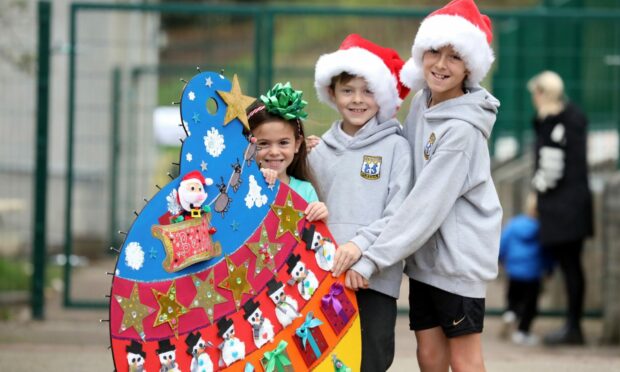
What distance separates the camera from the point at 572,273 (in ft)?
27.6

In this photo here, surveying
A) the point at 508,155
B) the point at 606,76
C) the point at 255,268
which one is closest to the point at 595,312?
the point at 606,76

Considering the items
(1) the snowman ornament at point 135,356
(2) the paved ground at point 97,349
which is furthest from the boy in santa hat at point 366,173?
(2) the paved ground at point 97,349

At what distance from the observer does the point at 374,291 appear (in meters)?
4.87

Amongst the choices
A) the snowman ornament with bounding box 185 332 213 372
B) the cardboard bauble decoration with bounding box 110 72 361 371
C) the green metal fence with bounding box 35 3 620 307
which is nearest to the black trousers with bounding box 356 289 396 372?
the cardboard bauble decoration with bounding box 110 72 361 371

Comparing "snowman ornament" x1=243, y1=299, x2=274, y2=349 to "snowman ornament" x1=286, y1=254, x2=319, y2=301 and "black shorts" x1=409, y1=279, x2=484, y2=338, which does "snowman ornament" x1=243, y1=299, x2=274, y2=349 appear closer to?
"snowman ornament" x1=286, y1=254, x2=319, y2=301

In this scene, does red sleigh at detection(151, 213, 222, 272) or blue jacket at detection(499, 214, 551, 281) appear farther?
blue jacket at detection(499, 214, 551, 281)

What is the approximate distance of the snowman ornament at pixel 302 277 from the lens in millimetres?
4699

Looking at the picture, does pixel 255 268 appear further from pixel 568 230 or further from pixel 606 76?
pixel 606 76

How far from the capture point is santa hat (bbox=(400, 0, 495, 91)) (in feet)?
15.7

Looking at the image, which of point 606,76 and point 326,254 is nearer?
point 326,254

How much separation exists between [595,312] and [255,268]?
5.08 metres

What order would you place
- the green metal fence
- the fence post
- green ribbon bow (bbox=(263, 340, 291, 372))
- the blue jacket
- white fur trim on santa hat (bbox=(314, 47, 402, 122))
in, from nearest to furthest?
green ribbon bow (bbox=(263, 340, 291, 372))
white fur trim on santa hat (bbox=(314, 47, 402, 122))
the blue jacket
the fence post
the green metal fence

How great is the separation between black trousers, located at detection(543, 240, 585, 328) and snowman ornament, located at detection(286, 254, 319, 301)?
13.1ft

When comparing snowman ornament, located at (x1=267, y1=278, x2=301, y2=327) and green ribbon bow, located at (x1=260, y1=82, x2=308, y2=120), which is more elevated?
green ribbon bow, located at (x1=260, y1=82, x2=308, y2=120)
